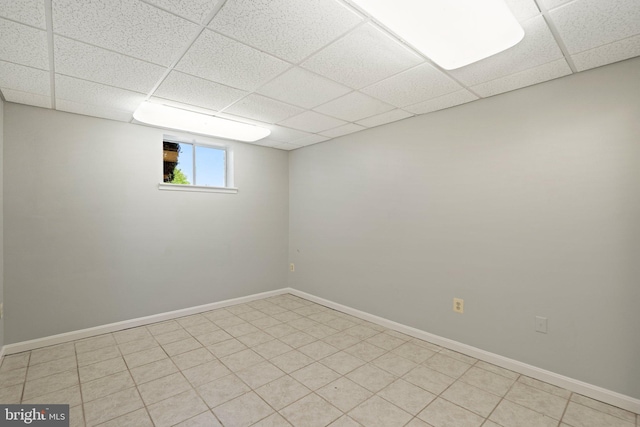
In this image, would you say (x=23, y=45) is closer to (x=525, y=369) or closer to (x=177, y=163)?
(x=177, y=163)

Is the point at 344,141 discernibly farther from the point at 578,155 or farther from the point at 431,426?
the point at 431,426

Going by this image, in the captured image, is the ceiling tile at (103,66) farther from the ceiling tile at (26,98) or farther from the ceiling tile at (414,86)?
the ceiling tile at (414,86)

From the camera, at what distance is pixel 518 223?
2.44 meters

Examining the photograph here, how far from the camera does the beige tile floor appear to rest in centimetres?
188

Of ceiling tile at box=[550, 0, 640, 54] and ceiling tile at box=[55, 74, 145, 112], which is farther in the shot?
ceiling tile at box=[55, 74, 145, 112]

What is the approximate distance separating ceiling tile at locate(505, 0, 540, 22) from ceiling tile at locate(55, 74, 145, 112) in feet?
8.95

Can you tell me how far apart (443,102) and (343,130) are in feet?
4.13

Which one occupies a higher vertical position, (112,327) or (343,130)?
(343,130)

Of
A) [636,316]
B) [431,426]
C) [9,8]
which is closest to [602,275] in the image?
[636,316]

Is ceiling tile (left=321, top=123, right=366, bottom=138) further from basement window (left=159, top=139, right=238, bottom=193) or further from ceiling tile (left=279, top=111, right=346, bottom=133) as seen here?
basement window (left=159, top=139, right=238, bottom=193)

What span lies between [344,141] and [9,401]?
381 cm

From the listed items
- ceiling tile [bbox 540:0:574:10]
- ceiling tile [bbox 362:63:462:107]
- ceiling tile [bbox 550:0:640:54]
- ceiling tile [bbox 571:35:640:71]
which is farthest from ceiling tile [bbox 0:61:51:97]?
ceiling tile [bbox 571:35:640:71]

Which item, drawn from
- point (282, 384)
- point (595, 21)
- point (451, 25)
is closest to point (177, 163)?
point (282, 384)

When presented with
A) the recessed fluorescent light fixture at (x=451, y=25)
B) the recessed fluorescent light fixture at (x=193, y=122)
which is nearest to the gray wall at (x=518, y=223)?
the recessed fluorescent light fixture at (x=451, y=25)
